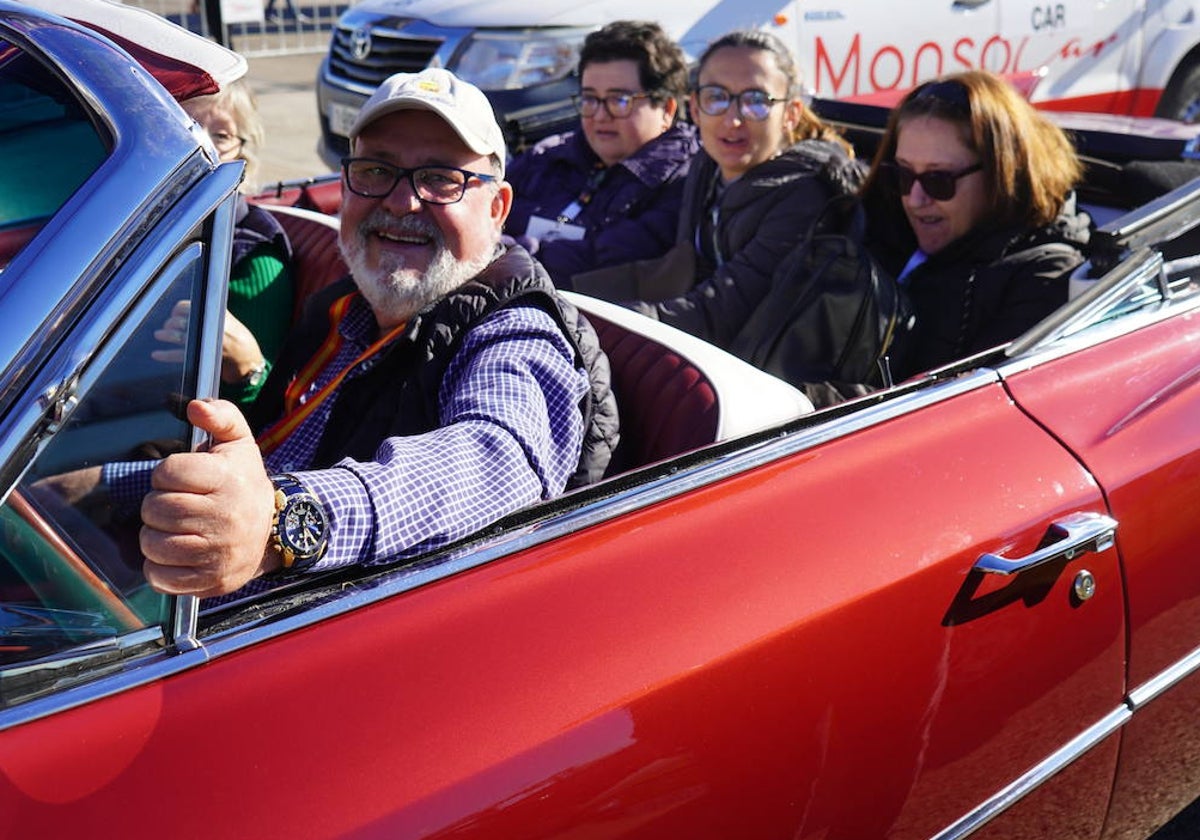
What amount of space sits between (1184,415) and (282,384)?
1626 mm

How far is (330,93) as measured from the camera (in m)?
6.96

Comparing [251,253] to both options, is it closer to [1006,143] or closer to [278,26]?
[1006,143]

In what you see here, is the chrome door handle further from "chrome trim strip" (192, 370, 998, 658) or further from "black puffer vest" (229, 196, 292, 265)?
"black puffer vest" (229, 196, 292, 265)

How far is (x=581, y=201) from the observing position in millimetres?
4242

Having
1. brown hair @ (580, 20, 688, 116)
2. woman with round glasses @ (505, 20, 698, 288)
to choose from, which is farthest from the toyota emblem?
brown hair @ (580, 20, 688, 116)

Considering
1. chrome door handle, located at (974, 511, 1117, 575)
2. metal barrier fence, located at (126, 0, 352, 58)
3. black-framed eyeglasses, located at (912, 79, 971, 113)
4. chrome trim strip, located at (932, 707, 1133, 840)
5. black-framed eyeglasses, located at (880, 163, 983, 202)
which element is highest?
metal barrier fence, located at (126, 0, 352, 58)

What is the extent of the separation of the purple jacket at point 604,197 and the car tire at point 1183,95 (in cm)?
406

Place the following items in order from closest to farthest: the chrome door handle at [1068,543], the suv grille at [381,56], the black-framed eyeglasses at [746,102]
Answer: the chrome door handle at [1068,543], the black-framed eyeglasses at [746,102], the suv grille at [381,56]

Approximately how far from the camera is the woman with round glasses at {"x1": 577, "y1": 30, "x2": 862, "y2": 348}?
3.17m

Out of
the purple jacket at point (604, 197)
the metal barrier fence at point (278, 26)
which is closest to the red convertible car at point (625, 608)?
the purple jacket at point (604, 197)

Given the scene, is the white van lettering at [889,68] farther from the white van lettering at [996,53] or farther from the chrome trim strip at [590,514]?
the chrome trim strip at [590,514]

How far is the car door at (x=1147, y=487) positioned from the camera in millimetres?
1912

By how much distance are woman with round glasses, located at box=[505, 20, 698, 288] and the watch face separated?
2492 mm

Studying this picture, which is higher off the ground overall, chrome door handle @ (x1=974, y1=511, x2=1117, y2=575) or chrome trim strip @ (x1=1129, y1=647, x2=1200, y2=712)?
chrome door handle @ (x1=974, y1=511, x2=1117, y2=575)
